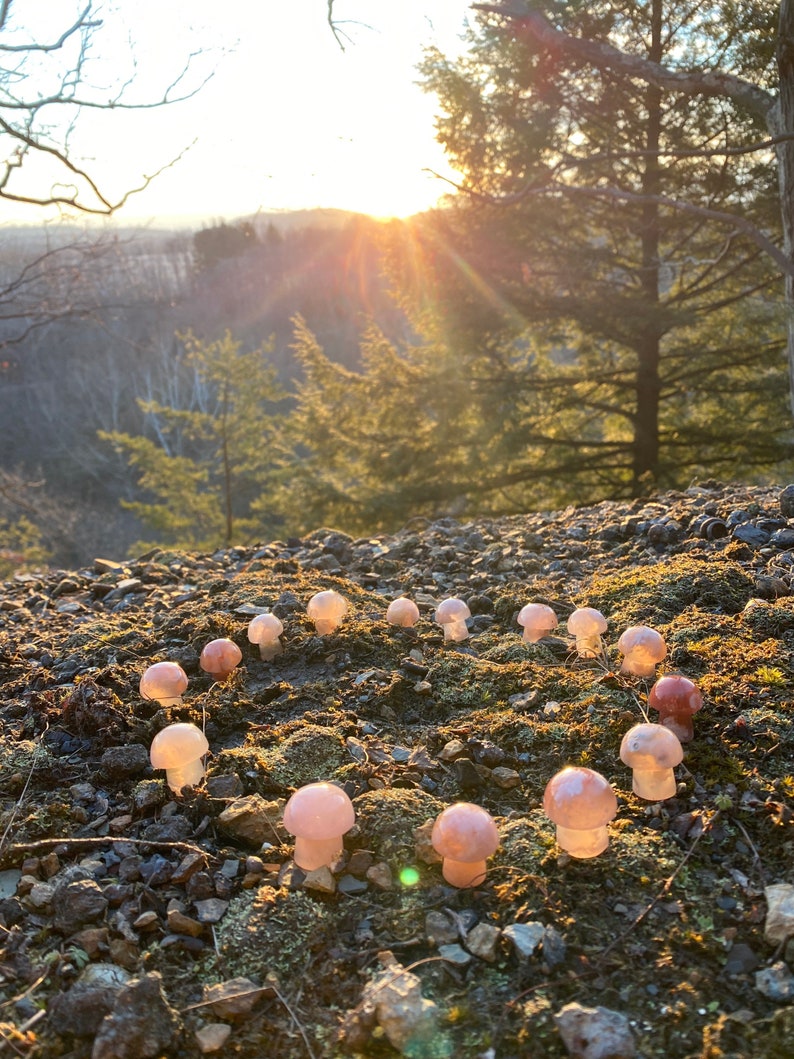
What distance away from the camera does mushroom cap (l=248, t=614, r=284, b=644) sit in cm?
306

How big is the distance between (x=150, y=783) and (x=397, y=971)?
1.05m

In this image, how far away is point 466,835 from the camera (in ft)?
5.79

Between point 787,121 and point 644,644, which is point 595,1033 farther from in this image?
point 787,121

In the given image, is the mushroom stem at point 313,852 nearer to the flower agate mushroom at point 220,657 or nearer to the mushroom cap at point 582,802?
the mushroom cap at point 582,802

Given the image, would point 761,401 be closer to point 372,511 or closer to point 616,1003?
point 372,511

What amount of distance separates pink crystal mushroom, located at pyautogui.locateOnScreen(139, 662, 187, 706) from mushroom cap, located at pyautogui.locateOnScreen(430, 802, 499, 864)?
1.25m

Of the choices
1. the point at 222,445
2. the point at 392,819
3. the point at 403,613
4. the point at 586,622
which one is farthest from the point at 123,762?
the point at 222,445

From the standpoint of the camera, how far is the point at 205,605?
146 inches

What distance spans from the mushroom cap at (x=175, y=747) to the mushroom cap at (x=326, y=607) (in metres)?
1.05

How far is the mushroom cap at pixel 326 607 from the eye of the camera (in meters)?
3.16

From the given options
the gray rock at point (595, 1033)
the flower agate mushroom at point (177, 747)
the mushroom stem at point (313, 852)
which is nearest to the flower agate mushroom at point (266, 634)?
the flower agate mushroom at point (177, 747)

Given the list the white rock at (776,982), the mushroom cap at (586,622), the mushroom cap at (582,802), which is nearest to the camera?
the white rock at (776,982)

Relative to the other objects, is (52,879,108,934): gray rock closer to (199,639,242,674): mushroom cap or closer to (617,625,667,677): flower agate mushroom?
(199,639,242,674): mushroom cap

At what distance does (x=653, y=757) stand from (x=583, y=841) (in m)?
0.31
